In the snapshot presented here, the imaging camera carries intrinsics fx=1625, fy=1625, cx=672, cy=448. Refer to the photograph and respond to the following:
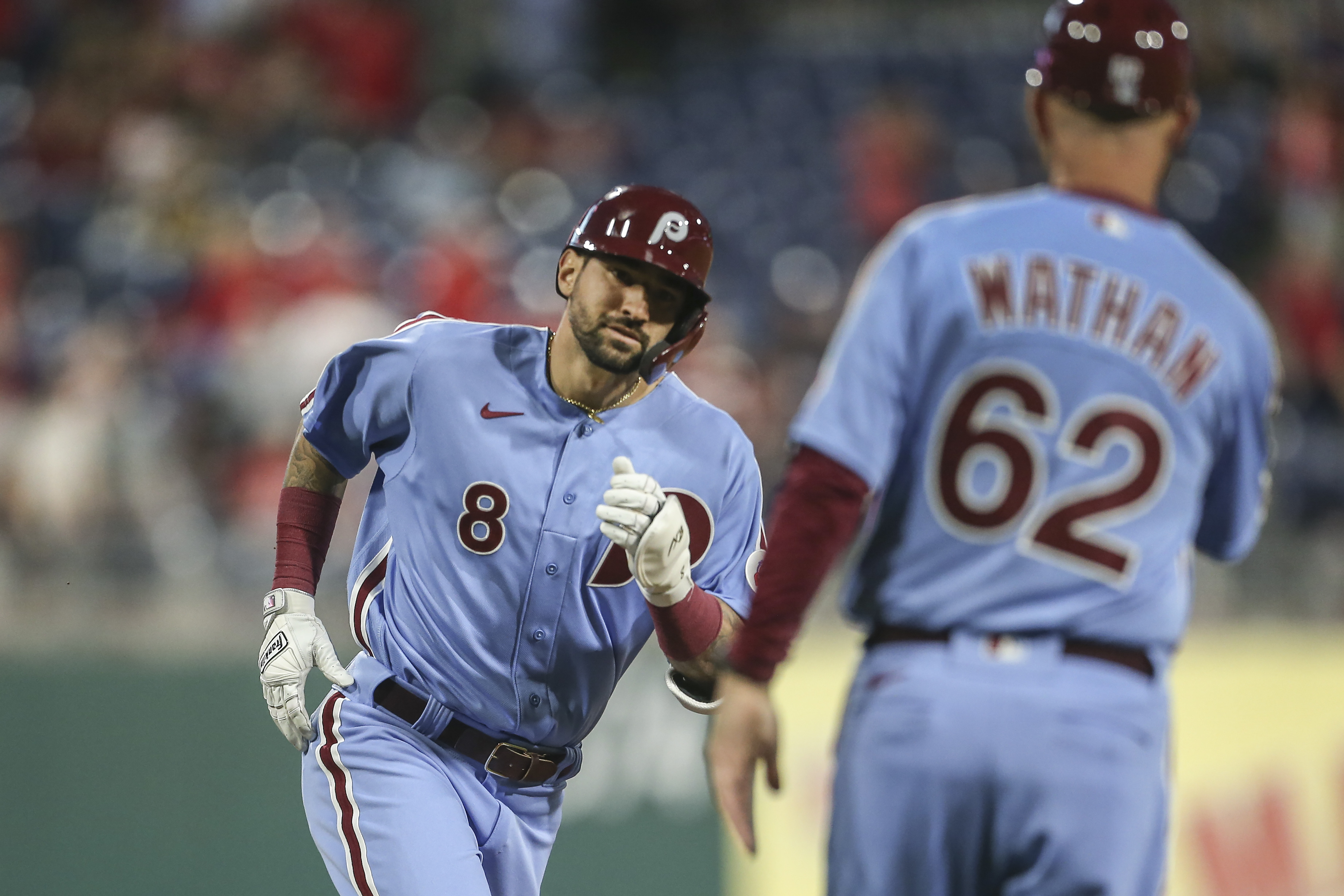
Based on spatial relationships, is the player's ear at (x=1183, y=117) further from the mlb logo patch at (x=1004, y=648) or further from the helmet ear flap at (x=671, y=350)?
the helmet ear flap at (x=671, y=350)

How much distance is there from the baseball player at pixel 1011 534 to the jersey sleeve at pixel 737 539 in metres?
0.91

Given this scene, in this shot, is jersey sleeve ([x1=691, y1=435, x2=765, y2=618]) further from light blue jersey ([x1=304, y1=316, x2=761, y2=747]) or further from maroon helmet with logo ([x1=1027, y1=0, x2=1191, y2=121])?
maroon helmet with logo ([x1=1027, y1=0, x2=1191, y2=121])

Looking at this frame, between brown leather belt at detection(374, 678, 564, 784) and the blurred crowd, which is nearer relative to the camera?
brown leather belt at detection(374, 678, 564, 784)

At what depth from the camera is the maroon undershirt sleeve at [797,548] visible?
204 centimetres

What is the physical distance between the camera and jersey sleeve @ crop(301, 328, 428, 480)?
10.00 feet

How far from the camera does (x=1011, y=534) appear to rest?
2.05 meters

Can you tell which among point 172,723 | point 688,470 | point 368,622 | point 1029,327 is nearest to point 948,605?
point 1029,327

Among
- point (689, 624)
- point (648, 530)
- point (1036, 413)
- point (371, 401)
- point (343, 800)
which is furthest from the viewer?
point (371, 401)

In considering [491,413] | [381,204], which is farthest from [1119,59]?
[381,204]

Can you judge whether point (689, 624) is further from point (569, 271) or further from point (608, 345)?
point (569, 271)

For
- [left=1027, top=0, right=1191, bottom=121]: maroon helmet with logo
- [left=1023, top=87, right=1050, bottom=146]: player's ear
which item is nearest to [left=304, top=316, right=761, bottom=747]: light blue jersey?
[left=1023, top=87, right=1050, bottom=146]: player's ear

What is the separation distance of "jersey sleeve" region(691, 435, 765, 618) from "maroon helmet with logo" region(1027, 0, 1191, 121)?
3.56ft

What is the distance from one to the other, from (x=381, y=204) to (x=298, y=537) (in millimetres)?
5194

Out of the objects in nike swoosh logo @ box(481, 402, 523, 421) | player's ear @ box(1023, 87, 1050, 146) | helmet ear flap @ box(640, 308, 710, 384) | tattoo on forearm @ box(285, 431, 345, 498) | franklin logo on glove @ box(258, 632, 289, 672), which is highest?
player's ear @ box(1023, 87, 1050, 146)
